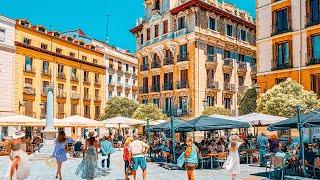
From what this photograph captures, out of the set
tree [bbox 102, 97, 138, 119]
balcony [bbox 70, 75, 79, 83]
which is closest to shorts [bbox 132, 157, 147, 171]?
tree [bbox 102, 97, 138, 119]

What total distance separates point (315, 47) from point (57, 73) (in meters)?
33.3

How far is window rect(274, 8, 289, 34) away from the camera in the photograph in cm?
3603

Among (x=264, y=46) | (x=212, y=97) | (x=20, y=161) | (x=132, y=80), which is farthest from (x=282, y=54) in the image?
(x=132, y=80)

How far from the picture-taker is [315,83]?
3344 cm

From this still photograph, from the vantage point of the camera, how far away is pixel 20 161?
39.1 feet

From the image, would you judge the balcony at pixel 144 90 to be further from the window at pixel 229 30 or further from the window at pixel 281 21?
the window at pixel 281 21

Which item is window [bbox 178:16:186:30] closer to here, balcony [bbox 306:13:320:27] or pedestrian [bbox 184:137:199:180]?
balcony [bbox 306:13:320:27]

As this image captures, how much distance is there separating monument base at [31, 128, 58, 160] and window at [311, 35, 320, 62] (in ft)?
65.2

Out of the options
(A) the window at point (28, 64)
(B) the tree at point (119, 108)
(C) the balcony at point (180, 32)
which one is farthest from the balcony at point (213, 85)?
(A) the window at point (28, 64)

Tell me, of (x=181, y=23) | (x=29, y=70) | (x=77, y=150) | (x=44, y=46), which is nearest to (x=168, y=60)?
(x=181, y=23)

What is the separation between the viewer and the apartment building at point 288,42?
33656 mm

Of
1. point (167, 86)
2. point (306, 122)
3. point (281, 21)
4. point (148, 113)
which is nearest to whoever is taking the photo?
point (306, 122)

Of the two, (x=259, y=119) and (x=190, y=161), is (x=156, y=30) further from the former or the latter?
(x=190, y=161)

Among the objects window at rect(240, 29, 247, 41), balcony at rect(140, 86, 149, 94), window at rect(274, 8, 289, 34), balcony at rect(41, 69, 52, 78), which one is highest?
window at rect(240, 29, 247, 41)
